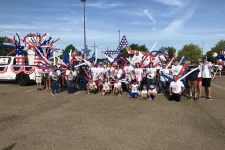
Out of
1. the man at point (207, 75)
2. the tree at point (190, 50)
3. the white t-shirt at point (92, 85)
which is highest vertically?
the tree at point (190, 50)

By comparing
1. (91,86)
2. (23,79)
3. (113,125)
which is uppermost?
(23,79)

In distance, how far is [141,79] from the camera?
31.0ft

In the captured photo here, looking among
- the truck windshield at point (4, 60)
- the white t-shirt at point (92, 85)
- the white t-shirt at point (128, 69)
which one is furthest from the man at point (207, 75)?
the truck windshield at point (4, 60)

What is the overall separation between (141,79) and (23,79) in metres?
7.47

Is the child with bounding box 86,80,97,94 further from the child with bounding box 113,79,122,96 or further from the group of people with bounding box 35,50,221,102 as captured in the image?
the child with bounding box 113,79,122,96

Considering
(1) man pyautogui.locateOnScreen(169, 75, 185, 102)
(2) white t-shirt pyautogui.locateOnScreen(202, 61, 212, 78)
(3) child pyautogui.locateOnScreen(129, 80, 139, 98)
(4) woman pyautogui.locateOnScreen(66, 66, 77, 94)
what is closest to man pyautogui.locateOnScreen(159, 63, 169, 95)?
(1) man pyautogui.locateOnScreen(169, 75, 185, 102)

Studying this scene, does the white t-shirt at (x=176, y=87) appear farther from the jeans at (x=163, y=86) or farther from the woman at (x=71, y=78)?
the woman at (x=71, y=78)

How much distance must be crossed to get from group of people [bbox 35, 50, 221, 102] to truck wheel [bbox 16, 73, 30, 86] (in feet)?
6.17

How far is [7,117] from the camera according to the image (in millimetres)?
5871

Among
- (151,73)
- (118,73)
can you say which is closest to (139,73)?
(151,73)

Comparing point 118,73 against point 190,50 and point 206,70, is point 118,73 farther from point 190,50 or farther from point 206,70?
point 190,50

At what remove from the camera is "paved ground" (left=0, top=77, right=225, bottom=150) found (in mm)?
3973

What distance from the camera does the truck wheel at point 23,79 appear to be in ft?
40.8

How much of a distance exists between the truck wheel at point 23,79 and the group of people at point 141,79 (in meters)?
1.88
